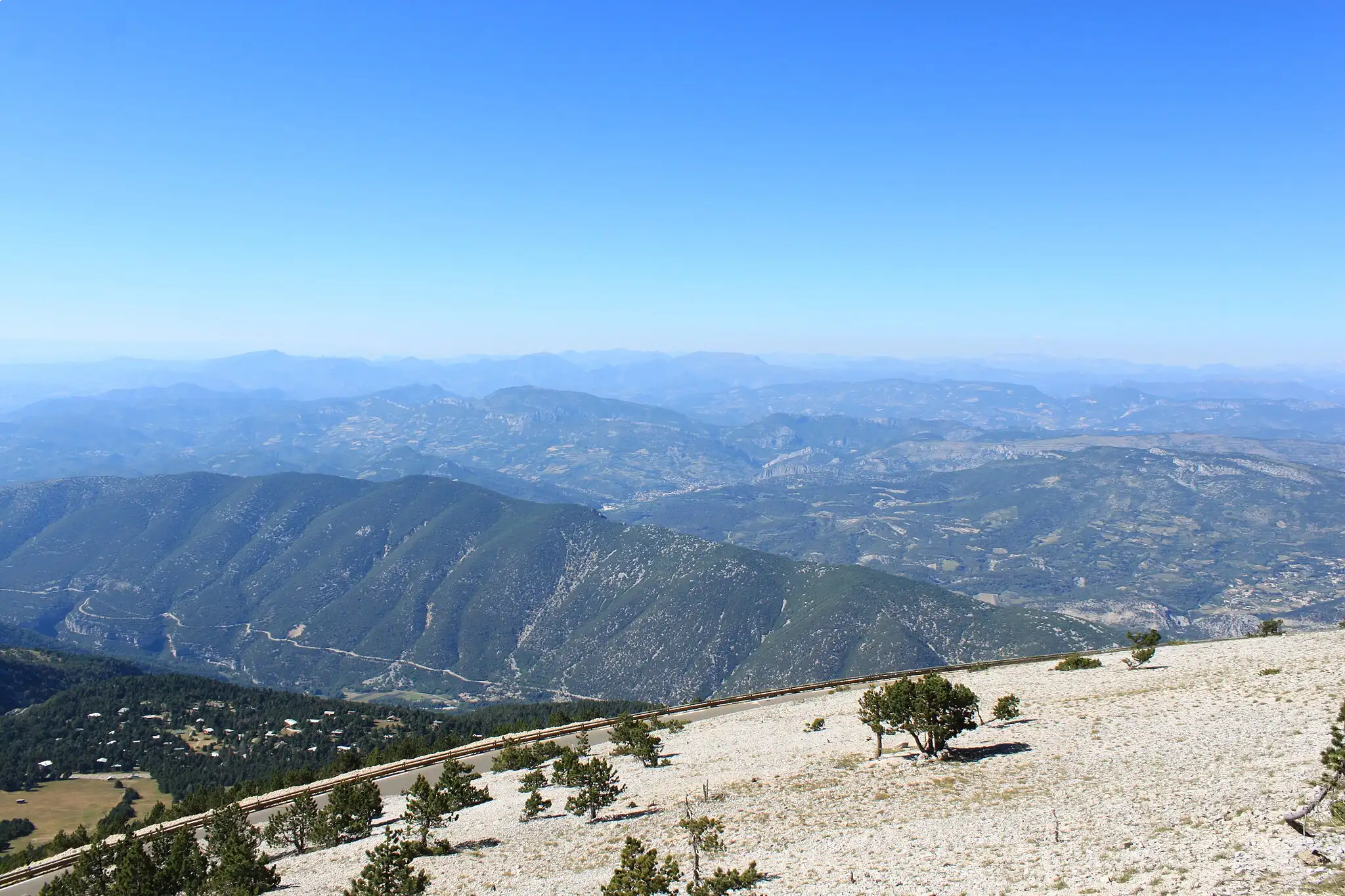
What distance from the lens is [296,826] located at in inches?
2192

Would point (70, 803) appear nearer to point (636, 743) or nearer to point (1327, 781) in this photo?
point (636, 743)

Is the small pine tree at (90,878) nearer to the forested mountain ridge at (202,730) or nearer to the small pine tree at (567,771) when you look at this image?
the small pine tree at (567,771)

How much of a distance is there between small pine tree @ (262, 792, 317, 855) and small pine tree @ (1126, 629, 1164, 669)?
2935 inches

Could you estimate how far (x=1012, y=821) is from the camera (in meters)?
34.5

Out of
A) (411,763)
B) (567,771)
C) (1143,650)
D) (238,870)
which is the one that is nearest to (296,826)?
(238,870)

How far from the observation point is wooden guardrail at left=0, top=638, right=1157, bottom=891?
6444cm

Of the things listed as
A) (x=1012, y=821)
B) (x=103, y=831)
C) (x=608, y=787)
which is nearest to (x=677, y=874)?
(x=1012, y=821)

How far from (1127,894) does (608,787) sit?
116ft

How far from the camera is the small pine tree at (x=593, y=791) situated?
49875 millimetres

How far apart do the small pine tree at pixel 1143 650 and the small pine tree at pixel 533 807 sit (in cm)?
5621

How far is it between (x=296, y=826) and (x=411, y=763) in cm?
2926

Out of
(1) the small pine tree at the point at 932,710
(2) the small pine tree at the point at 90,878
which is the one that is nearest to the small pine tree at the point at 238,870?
(2) the small pine tree at the point at 90,878

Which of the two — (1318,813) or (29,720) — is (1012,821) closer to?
(1318,813)

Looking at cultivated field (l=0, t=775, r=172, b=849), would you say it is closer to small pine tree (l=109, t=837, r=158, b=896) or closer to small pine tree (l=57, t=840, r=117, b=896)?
small pine tree (l=57, t=840, r=117, b=896)
